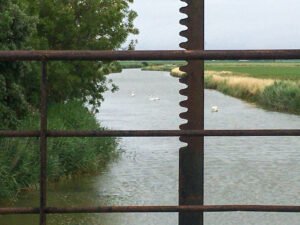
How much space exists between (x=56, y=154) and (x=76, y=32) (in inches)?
208

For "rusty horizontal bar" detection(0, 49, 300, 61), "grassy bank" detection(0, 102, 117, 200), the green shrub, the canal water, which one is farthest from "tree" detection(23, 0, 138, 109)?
the green shrub

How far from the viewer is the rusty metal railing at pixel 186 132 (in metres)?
2.96

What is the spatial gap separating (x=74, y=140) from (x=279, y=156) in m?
6.25

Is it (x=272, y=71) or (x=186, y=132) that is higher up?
(x=186, y=132)

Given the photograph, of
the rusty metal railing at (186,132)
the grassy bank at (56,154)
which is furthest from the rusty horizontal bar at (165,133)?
the grassy bank at (56,154)

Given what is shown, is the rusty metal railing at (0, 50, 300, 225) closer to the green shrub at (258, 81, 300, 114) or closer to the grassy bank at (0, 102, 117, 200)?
the grassy bank at (0, 102, 117, 200)

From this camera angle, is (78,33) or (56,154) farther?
(78,33)

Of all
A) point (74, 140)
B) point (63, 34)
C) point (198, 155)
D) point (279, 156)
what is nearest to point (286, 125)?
point (279, 156)

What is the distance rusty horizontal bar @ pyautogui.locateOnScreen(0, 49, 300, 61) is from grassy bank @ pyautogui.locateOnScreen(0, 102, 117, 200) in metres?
8.88

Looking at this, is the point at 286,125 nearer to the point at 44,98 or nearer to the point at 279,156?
the point at 279,156

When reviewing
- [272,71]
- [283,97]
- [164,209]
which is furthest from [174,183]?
[272,71]

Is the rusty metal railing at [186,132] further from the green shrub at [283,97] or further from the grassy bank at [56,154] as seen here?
the green shrub at [283,97]

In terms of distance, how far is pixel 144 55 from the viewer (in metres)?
2.99

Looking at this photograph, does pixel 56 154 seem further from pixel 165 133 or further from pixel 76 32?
pixel 165 133
